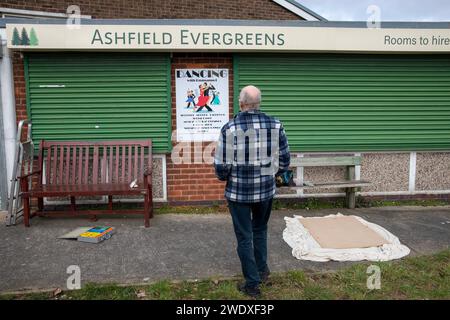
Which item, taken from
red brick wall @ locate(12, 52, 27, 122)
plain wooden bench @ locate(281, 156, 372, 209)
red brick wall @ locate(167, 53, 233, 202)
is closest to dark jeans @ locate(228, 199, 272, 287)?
plain wooden bench @ locate(281, 156, 372, 209)

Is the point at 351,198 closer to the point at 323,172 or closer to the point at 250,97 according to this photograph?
the point at 323,172

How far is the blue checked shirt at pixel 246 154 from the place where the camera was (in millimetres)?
3189

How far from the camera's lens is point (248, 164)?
3.21 m

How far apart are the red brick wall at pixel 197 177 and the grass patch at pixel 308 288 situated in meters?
2.64

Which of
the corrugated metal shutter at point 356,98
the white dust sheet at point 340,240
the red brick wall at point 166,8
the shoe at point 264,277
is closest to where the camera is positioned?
the shoe at point 264,277

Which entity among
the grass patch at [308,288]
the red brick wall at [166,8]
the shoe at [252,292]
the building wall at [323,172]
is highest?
the red brick wall at [166,8]

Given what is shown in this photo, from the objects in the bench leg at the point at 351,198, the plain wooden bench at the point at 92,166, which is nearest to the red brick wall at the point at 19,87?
the plain wooden bench at the point at 92,166

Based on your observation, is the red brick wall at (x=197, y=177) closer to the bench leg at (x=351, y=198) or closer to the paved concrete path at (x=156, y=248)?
the paved concrete path at (x=156, y=248)

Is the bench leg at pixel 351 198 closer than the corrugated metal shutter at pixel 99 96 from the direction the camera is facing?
No

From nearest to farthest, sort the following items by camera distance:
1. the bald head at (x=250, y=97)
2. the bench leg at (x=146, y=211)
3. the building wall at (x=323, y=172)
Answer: the bald head at (x=250, y=97), the bench leg at (x=146, y=211), the building wall at (x=323, y=172)

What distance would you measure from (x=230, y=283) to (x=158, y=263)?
91cm
